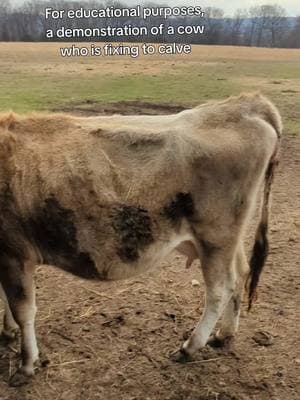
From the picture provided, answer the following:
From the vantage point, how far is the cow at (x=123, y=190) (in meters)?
3.41

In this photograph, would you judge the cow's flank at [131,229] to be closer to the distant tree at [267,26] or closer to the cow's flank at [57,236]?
the cow's flank at [57,236]

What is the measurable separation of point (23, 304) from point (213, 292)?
1.35 m

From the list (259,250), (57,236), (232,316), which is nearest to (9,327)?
(57,236)

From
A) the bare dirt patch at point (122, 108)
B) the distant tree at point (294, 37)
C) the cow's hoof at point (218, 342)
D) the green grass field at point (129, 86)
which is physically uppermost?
the distant tree at point (294, 37)

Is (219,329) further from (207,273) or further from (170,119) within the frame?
(170,119)

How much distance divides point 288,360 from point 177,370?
0.84 m

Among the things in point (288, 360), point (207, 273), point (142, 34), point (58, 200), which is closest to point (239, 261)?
point (207, 273)

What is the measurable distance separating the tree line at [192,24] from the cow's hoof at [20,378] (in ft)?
184

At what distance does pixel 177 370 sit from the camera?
3816 millimetres

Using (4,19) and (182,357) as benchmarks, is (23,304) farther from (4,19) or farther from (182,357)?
(4,19)

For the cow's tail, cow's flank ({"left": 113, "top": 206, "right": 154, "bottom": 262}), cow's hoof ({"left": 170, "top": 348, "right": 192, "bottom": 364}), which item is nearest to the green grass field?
the cow's tail

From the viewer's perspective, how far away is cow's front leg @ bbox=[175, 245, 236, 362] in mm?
3732

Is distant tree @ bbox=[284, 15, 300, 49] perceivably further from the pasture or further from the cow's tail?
the cow's tail

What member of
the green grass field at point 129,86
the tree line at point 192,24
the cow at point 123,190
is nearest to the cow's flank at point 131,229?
the cow at point 123,190
